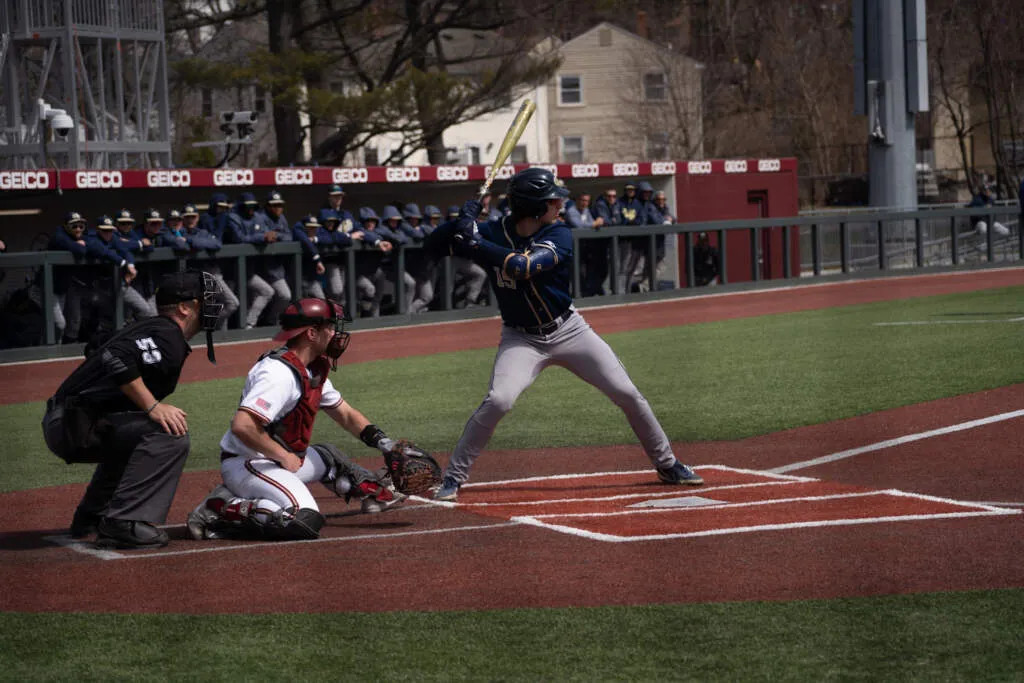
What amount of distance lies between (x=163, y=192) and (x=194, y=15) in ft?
48.2

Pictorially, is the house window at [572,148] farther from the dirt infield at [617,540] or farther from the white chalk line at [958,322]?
the dirt infield at [617,540]

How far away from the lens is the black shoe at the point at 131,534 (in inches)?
244

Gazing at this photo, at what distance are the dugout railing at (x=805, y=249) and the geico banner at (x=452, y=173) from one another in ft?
6.82

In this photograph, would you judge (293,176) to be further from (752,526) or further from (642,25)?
(642,25)

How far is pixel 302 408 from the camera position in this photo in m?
6.32

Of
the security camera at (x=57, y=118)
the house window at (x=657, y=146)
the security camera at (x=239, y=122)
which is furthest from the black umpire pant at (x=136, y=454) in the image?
the house window at (x=657, y=146)

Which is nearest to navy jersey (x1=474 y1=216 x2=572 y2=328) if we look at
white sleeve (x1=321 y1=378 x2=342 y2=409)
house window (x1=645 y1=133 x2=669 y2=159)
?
white sleeve (x1=321 y1=378 x2=342 y2=409)

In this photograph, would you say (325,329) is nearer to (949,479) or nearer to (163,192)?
(949,479)

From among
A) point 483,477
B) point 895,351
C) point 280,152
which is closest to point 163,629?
point 483,477

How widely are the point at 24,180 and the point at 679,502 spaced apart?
40.6ft

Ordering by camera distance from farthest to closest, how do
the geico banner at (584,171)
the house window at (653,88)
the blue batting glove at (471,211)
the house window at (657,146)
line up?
the house window at (653,88), the house window at (657,146), the geico banner at (584,171), the blue batting glove at (471,211)

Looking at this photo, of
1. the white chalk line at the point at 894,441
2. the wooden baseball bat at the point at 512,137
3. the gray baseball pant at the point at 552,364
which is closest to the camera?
the gray baseball pant at the point at 552,364

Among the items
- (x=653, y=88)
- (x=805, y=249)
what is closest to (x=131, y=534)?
(x=805, y=249)

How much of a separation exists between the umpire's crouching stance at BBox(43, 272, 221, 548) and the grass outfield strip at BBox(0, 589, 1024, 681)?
1.15 metres
